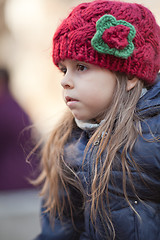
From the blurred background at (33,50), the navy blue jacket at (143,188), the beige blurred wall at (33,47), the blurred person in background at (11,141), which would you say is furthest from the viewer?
the beige blurred wall at (33,47)

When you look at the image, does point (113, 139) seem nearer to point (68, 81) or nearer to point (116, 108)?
point (116, 108)

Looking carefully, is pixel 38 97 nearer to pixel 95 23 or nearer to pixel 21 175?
pixel 21 175

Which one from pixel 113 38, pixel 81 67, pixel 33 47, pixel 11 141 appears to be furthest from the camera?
pixel 33 47

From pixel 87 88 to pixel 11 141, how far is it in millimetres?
2574

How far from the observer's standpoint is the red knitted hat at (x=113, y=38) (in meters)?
1.29

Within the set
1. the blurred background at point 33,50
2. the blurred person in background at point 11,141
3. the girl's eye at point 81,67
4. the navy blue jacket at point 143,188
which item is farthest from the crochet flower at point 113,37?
the blurred background at point 33,50

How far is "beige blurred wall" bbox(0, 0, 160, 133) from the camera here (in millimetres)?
5493

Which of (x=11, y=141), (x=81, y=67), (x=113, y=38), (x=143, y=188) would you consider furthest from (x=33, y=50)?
(x=143, y=188)

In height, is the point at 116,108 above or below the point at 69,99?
below

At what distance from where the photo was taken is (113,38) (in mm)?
1274

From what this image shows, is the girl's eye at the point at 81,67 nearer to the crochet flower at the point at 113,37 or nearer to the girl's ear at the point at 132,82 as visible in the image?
the crochet flower at the point at 113,37

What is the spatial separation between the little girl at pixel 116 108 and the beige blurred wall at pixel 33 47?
13.0 feet

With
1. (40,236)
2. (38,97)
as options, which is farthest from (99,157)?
(38,97)

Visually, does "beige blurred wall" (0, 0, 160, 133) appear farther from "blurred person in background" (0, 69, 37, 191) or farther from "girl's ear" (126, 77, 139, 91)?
"girl's ear" (126, 77, 139, 91)
